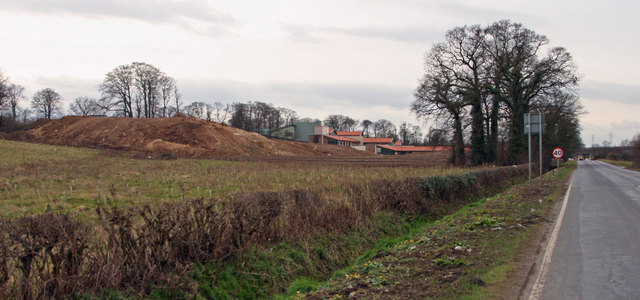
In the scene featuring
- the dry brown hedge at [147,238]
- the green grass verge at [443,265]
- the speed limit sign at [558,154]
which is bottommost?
the green grass verge at [443,265]

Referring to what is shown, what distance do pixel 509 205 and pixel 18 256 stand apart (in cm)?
1489

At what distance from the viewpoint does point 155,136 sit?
61438mm

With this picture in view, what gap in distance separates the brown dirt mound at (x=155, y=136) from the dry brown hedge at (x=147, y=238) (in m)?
47.4

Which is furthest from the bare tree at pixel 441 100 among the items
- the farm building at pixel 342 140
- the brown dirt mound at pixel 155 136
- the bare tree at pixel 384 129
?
the bare tree at pixel 384 129

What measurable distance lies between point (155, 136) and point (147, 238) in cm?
5815

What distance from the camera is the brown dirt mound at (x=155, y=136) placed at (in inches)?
2297

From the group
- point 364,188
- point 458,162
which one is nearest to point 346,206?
point 364,188

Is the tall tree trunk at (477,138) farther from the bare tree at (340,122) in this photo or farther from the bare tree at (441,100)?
the bare tree at (340,122)

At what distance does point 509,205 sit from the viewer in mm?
16078

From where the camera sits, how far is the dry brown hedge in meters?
5.71

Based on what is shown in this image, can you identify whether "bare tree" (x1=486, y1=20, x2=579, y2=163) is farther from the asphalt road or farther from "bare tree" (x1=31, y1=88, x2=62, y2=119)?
"bare tree" (x1=31, y1=88, x2=62, y2=119)

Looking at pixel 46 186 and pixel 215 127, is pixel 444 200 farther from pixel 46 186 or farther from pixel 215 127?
pixel 215 127

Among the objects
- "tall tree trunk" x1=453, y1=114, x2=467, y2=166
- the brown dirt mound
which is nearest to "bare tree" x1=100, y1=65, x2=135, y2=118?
the brown dirt mound

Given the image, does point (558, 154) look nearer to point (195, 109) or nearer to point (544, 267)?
point (544, 267)
